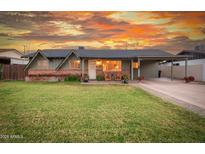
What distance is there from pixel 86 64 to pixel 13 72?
5823 mm

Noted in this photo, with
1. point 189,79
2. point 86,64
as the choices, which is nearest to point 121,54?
point 86,64

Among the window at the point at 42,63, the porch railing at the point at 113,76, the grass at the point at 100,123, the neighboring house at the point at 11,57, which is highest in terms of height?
the neighboring house at the point at 11,57

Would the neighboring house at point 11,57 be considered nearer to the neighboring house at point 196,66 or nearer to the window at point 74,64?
the window at point 74,64

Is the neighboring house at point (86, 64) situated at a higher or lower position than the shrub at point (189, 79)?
higher

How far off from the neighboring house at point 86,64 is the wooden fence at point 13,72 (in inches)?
20.2

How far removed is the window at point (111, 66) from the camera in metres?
16.2

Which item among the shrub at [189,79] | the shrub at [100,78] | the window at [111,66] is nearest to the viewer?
the shrub at [189,79]

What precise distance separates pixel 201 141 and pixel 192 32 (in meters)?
4.25

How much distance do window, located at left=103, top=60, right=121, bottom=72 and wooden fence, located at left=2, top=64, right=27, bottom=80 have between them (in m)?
6.61

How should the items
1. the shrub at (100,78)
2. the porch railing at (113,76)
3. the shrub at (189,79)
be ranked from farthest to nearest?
1. the porch railing at (113,76)
2. the shrub at (100,78)
3. the shrub at (189,79)

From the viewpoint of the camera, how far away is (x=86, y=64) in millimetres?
16406

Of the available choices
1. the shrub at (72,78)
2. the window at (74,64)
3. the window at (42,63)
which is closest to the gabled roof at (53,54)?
the window at (42,63)

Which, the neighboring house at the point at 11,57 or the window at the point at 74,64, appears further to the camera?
the window at the point at 74,64

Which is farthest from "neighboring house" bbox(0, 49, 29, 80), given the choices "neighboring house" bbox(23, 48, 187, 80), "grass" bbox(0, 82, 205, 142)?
"grass" bbox(0, 82, 205, 142)
